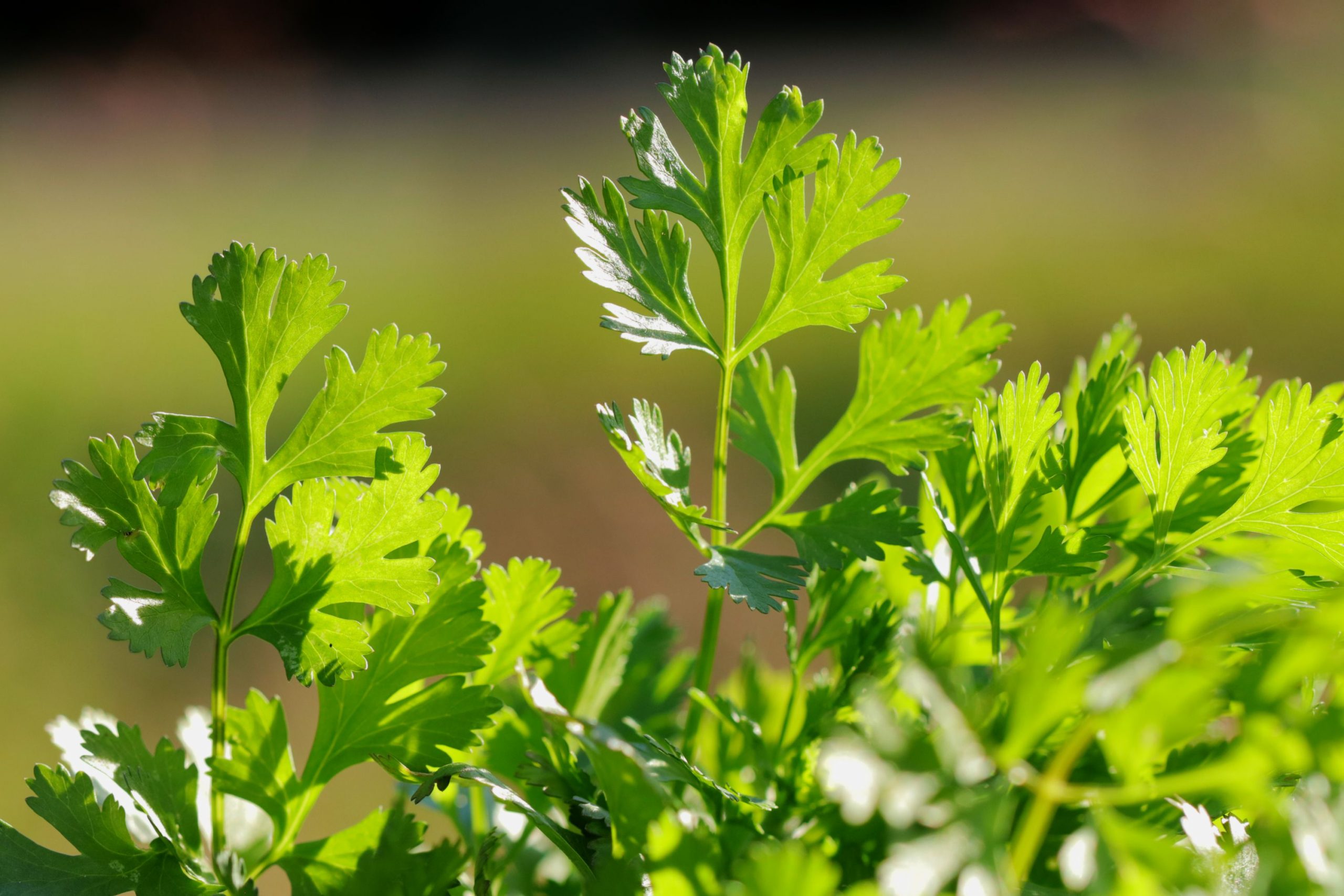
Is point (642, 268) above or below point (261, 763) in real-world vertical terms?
above

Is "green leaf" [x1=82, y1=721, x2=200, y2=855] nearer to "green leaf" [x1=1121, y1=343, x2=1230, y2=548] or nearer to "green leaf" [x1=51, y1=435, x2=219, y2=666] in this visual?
"green leaf" [x1=51, y1=435, x2=219, y2=666]

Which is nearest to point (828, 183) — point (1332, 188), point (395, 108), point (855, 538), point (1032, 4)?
point (855, 538)

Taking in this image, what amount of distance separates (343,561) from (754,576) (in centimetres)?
11

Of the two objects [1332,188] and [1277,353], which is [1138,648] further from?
[1332,188]

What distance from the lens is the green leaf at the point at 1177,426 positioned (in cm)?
28

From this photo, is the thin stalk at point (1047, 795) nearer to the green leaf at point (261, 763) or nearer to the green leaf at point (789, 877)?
the green leaf at point (789, 877)

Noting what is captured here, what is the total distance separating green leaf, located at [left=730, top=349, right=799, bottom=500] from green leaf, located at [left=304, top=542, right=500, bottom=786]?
121 millimetres

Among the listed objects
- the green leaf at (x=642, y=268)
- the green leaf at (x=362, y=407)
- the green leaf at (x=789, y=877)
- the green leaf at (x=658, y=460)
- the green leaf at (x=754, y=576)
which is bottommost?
the green leaf at (x=789, y=877)

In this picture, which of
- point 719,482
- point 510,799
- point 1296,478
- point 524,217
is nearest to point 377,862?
point 510,799

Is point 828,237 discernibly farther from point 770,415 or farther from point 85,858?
point 85,858

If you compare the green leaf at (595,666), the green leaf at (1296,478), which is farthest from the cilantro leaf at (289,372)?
the green leaf at (1296,478)

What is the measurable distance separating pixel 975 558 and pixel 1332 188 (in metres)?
2.54

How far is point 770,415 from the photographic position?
37 centimetres

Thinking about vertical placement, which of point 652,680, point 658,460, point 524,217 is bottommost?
point 652,680
